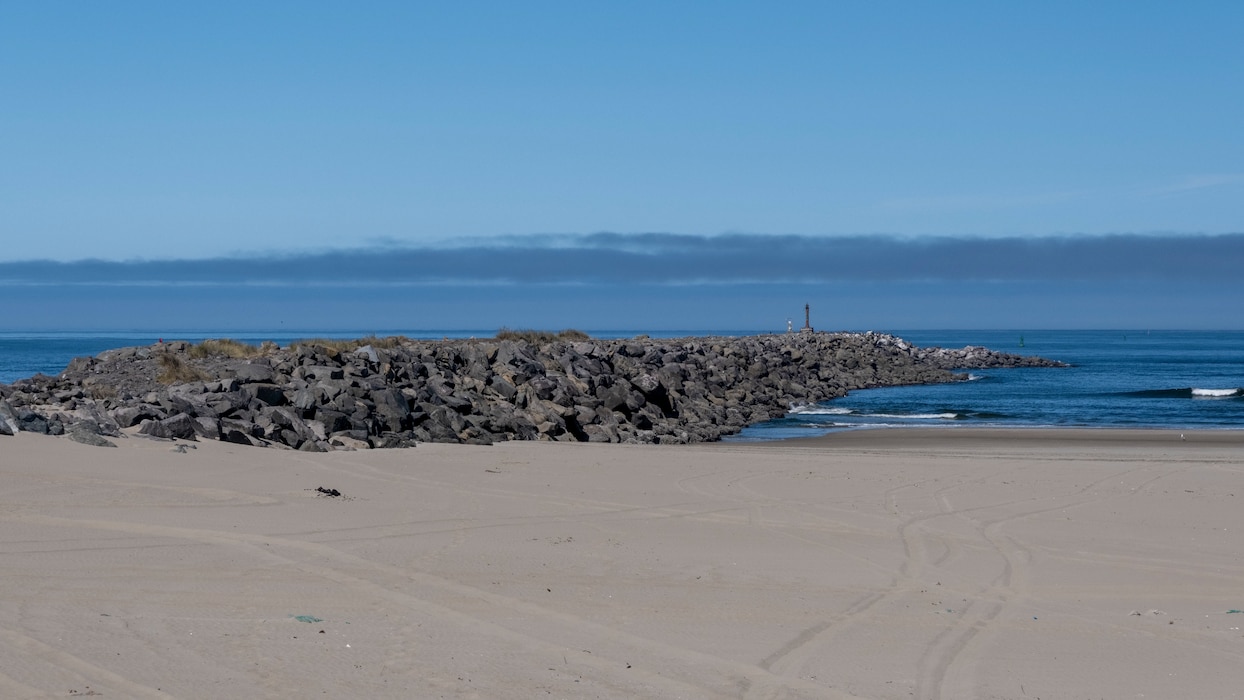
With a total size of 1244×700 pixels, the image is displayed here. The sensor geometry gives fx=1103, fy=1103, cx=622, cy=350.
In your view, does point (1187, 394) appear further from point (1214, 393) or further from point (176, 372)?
point (176, 372)

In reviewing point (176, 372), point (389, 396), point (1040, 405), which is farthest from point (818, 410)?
point (176, 372)

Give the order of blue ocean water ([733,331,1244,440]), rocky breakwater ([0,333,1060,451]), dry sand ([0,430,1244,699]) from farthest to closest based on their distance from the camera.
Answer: blue ocean water ([733,331,1244,440])
rocky breakwater ([0,333,1060,451])
dry sand ([0,430,1244,699])

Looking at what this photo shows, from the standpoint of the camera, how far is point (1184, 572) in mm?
9984

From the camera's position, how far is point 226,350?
1150 inches

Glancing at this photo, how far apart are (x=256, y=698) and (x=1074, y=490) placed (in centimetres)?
1351

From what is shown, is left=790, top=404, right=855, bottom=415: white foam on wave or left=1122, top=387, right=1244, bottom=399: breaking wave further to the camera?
left=1122, top=387, right=1244, bottom=399: breaking wave

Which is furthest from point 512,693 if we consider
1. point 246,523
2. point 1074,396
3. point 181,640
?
point 1074,396

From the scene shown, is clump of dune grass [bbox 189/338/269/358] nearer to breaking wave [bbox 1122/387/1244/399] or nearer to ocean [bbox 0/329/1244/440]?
ocean [bbox 0/329/1244/440]

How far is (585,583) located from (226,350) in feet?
75.1

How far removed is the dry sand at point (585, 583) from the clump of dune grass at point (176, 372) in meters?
8.65

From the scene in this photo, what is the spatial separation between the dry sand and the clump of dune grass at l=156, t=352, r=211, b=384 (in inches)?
340

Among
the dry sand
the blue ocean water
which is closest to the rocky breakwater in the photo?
the dry sand

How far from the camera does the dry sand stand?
20.2 ft

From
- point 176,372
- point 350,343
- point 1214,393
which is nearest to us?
point 176,372
